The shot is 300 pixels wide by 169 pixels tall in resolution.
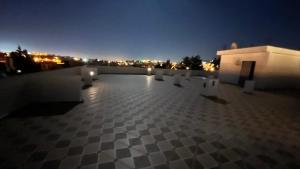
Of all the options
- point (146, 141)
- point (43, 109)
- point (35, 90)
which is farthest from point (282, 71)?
point (35, 90)

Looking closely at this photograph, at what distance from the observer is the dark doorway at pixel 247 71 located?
44.0 ft

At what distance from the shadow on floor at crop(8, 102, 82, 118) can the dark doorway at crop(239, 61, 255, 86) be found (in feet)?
48.8

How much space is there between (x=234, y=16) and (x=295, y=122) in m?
20.3

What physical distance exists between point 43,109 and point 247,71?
16047mm

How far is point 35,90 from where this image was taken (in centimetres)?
525

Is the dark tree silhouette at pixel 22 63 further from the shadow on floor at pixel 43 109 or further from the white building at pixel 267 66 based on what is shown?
the white building at pixel 267 66

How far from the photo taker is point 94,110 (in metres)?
4.89

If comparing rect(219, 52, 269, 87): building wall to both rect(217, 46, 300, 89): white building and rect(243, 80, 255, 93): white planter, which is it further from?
rect(243, 80, 255, 93): white planter

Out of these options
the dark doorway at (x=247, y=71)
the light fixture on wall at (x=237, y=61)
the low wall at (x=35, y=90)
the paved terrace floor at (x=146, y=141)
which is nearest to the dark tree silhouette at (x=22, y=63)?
the low wall at (x=35, y=90)

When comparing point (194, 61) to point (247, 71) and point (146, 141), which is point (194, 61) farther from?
point (146, 141)

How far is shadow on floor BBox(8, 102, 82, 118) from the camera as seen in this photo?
167 inches

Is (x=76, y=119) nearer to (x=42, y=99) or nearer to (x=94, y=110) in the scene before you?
(x=94, y=110)

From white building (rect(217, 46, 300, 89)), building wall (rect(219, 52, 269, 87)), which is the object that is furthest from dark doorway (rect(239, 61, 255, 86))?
building wall (rect(219, 52, 269, 87))

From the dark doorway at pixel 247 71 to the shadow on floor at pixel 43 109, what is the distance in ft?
48.8
